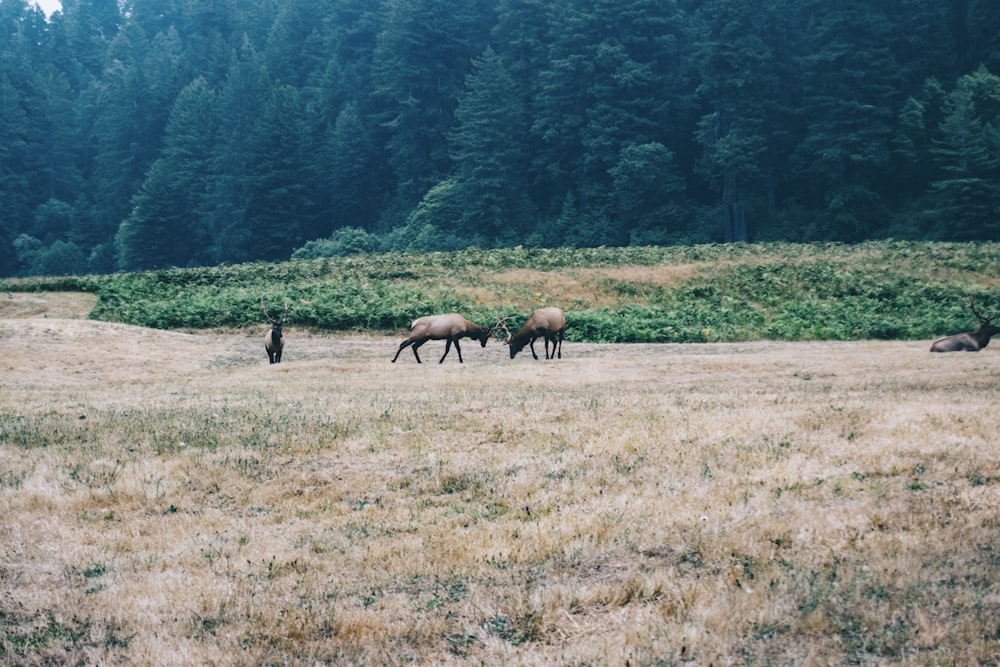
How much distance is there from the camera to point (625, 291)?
4097cm

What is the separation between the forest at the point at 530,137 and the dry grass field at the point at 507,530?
53.6 m

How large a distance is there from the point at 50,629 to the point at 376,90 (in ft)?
302

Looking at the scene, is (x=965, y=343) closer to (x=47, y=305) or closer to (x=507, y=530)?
(x=507, y=530)

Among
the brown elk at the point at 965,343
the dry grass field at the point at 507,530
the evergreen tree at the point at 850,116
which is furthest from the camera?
the evergreen tree at the point at 850,116

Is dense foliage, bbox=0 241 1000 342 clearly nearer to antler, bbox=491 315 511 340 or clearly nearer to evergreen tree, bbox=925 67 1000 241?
antler, bbox=491 315 511 340

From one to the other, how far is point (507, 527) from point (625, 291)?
33.2m

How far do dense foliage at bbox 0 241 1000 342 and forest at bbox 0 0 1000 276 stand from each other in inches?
618

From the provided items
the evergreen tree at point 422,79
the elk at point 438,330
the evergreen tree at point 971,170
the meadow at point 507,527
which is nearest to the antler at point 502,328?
the elk at point 438,330

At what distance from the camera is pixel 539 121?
258 feet

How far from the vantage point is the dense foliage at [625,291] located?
1344 inches

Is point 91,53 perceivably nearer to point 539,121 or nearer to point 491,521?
point 539,121

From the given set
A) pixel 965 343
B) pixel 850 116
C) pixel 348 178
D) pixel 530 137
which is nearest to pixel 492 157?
pixel 530 137

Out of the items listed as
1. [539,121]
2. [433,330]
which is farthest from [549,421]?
[539,121]

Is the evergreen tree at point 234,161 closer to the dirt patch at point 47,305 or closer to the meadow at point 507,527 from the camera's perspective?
the dirt patch at point 47,305
